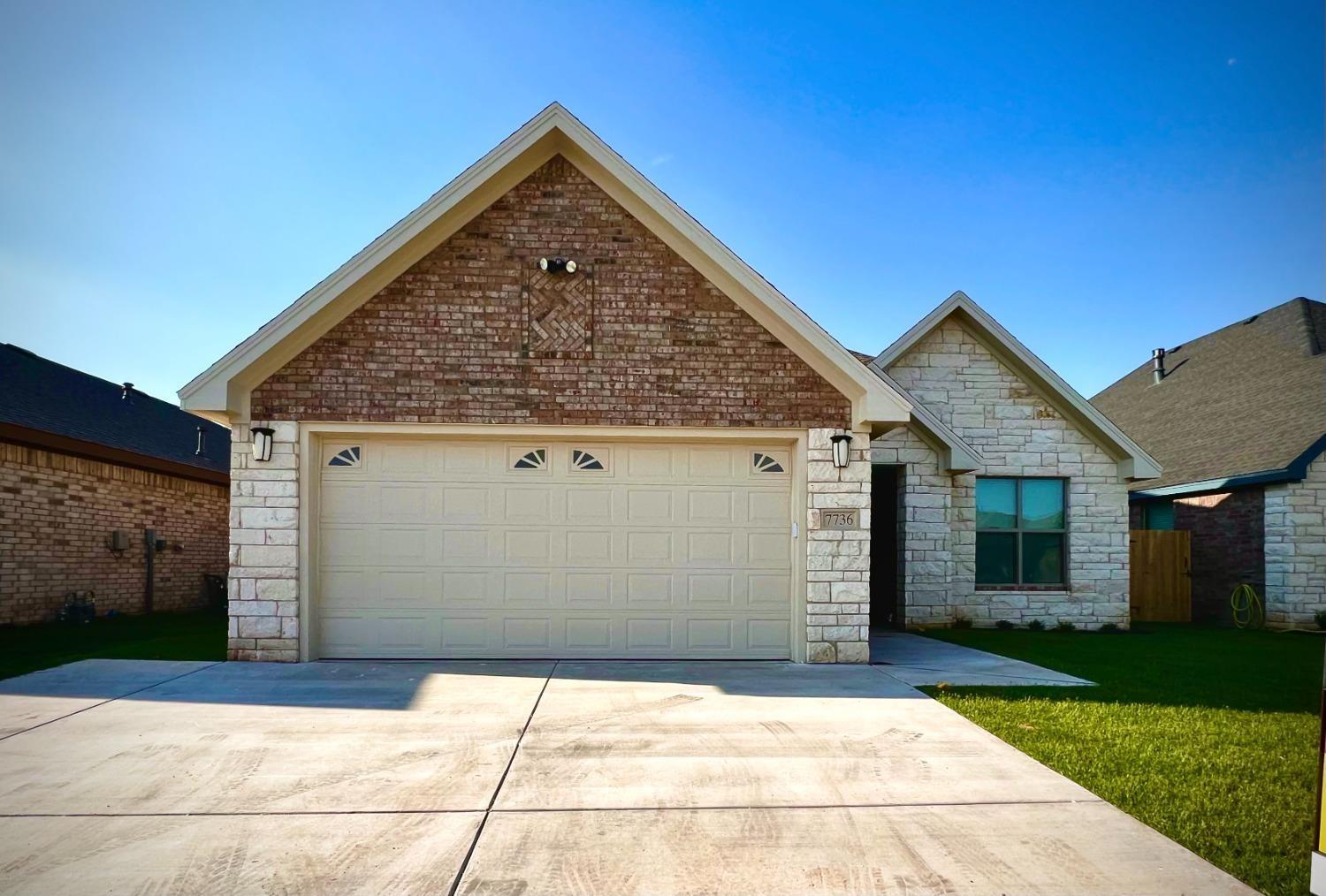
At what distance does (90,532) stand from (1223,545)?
2084cm

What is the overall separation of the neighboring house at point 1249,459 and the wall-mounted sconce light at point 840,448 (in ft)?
32.7

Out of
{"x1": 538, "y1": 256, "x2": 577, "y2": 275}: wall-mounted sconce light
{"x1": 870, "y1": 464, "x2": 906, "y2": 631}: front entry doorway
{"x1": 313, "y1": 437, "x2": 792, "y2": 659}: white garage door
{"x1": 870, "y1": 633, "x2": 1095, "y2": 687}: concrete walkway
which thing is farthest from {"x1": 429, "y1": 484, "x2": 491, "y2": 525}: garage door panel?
{"x1": 870, "y1": 464, "x2": 906, "y2": 631}: front entry doorway

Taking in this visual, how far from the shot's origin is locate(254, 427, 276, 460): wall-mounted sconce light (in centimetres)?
919

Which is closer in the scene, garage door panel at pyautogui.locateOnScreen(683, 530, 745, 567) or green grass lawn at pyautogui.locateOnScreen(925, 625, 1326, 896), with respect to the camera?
green grass lawn at pyautogui.locateOnScreen(925, 625, 1326, 896)

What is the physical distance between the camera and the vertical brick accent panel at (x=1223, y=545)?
49.8ft

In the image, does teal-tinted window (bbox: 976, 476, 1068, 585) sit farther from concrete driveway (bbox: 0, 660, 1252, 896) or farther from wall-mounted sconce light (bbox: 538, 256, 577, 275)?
wall-mounted sconce light (bbox: 538, 256, 577, 275)

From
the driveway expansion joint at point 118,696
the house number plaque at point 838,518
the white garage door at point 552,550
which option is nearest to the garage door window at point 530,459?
the white garage door at point 552,550

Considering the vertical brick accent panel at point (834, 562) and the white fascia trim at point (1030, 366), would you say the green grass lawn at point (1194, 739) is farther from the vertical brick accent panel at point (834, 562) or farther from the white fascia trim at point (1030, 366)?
the white fascia trim at point (1030, 366)

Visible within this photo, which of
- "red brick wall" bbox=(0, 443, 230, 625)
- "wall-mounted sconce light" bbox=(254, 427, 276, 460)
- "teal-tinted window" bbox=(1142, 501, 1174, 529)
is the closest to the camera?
"wall-mounted sconce light" bbox=(254, 427, 276, 460)

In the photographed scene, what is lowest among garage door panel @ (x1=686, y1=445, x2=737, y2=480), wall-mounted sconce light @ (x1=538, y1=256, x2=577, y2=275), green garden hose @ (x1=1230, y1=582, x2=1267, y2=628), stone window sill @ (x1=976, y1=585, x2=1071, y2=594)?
green garden hose @ (x1=1230, y1=582, x2=1267, y2=628)

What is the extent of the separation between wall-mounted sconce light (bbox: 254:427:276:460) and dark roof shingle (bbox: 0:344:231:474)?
5837 mm

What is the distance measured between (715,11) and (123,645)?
11.8 metres

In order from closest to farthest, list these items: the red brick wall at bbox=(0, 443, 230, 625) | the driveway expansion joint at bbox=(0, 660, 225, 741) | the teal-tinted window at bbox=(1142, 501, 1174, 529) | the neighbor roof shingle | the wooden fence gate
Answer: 1. the driveway expansion joint at bbox=(0, 660, 225, 741)
2. the red brick wall at bbox=(0, 443, 230, 625)
3. the neighbor roof shingle
4. the wooden fence gate
5. the teal-tinted window at bbox=(1142, 501, 1174, 529)

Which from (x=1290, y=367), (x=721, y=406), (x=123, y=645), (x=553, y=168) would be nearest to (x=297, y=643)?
(x=123, y=645)
